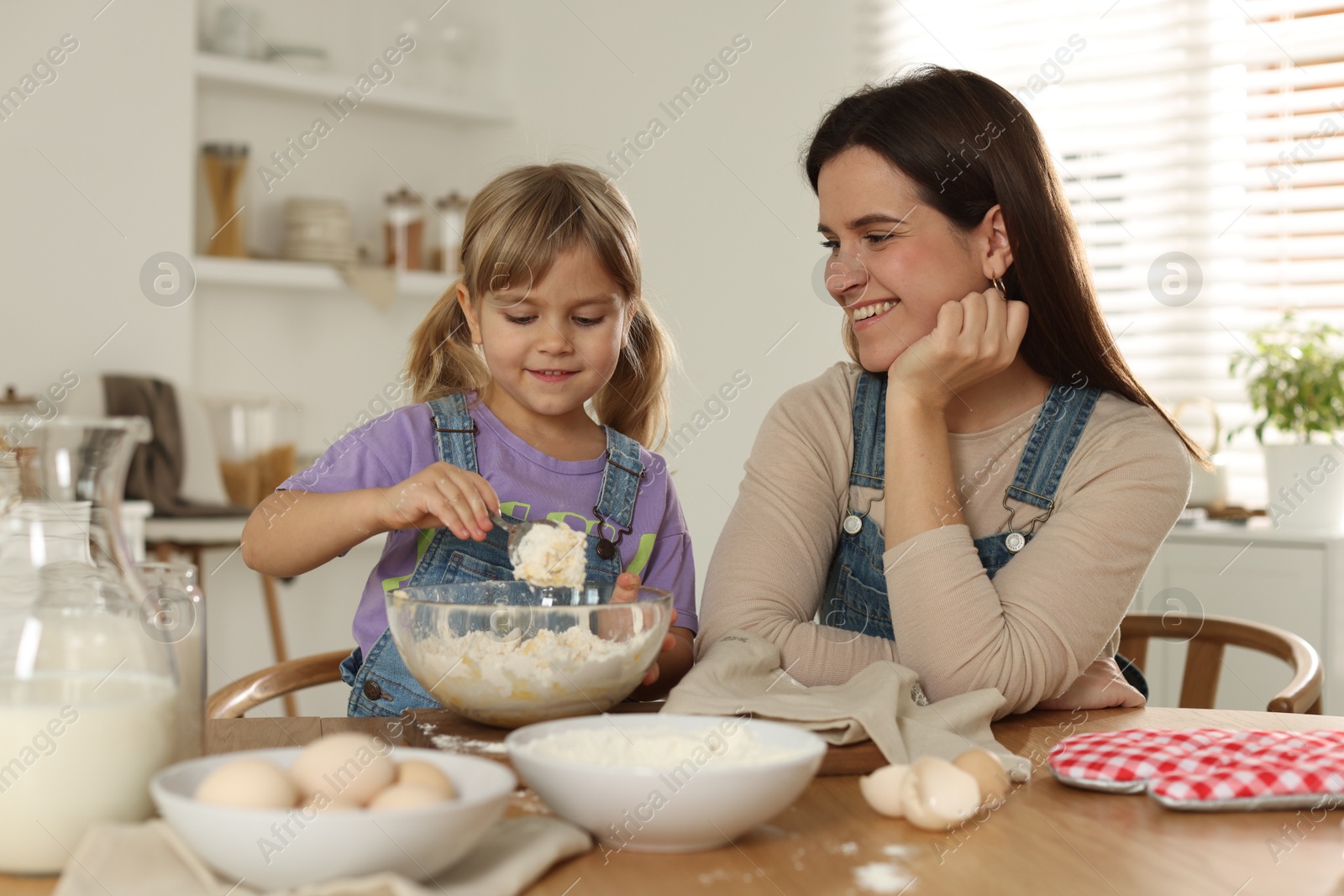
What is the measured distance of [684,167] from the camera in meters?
3.46

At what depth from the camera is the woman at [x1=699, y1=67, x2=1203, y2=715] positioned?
3.95 ft

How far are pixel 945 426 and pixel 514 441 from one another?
1.77ft

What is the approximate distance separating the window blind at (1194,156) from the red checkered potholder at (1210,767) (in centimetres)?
240

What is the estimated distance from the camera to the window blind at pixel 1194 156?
296cm

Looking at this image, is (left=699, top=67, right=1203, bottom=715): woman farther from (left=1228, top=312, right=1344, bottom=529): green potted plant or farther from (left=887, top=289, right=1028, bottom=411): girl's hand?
(left=1228, top=312, right=1344, bottom=529): green potted plant

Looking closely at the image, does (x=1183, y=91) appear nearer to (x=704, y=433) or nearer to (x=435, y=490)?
(x=704, y=433)

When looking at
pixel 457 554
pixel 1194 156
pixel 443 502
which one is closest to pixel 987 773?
pixel 443 502

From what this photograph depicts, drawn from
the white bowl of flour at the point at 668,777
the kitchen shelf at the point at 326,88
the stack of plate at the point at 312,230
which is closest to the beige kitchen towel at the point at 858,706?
the white bowl of flour at the point at 668,777

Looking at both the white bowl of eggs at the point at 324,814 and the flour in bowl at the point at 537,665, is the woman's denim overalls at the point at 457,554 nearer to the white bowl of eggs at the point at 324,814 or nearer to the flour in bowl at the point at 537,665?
the flour in bowl at the point at 537,665

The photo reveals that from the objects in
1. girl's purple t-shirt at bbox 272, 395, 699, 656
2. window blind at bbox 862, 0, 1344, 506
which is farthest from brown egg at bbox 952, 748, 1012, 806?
window blind at bbox 862, 0, 1344, 506

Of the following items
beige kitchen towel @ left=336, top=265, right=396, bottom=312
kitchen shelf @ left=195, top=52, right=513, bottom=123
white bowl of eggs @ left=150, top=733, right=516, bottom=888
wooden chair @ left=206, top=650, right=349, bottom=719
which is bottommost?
wooden chair @ left=206, top=650, right=349, bottom=719

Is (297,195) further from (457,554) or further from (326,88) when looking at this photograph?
(457,554)

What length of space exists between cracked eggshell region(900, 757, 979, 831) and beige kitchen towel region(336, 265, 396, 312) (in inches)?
130

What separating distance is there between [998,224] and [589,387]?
1.72ft
